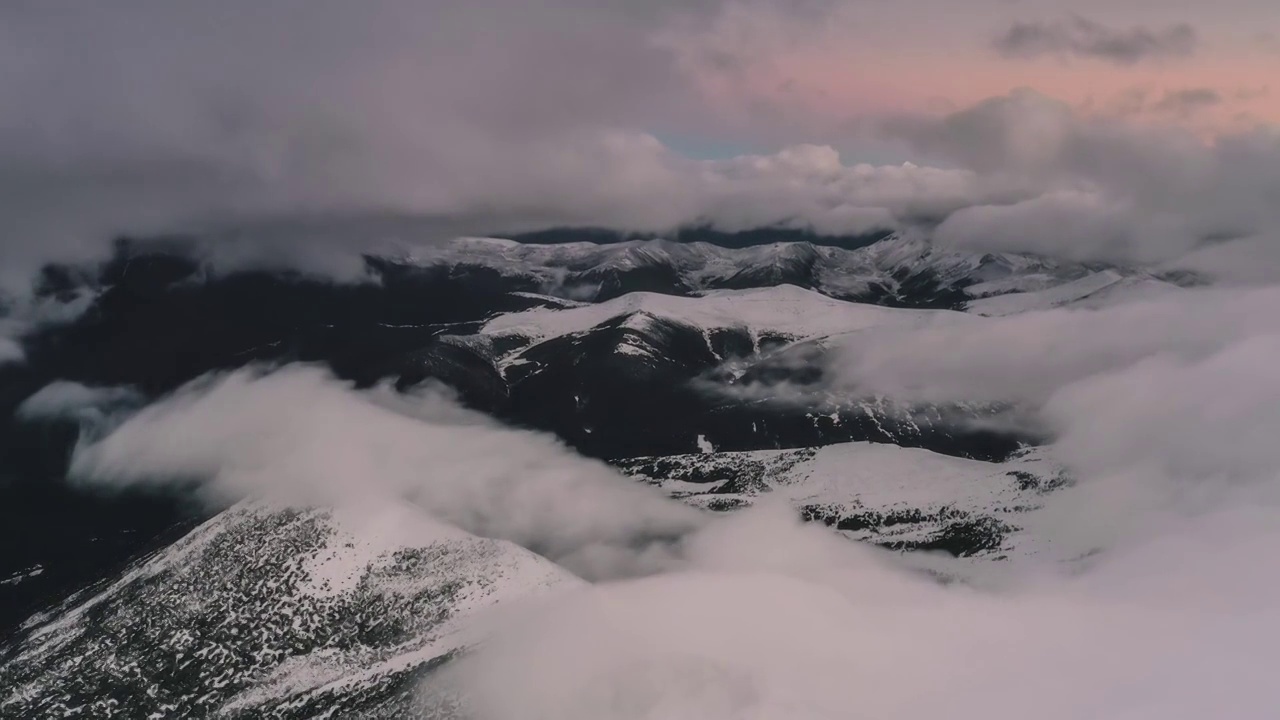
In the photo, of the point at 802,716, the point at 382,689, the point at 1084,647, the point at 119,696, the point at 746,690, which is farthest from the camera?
the point at 119,696

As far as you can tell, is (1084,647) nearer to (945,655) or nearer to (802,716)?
(945,655)

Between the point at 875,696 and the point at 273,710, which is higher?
the point at 875,696

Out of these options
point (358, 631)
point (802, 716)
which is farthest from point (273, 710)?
point (802, 716)

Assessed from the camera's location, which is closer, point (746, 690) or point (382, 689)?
point (746, 690)

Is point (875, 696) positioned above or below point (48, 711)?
above

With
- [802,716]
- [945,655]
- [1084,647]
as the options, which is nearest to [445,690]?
[802,716]

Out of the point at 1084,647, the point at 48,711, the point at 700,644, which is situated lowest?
the point at 48,711

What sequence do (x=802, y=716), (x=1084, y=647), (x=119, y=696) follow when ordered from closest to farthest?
1. (x=1084, y=647)
2. (x=802, y=716)
3. (x=119, y=696)

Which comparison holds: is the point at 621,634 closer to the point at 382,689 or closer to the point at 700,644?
the point at 700,644

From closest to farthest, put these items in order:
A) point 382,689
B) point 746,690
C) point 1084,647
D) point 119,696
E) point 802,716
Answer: point 1084,647
point 802,716
point 746,690
point 382,689
point 119,696
